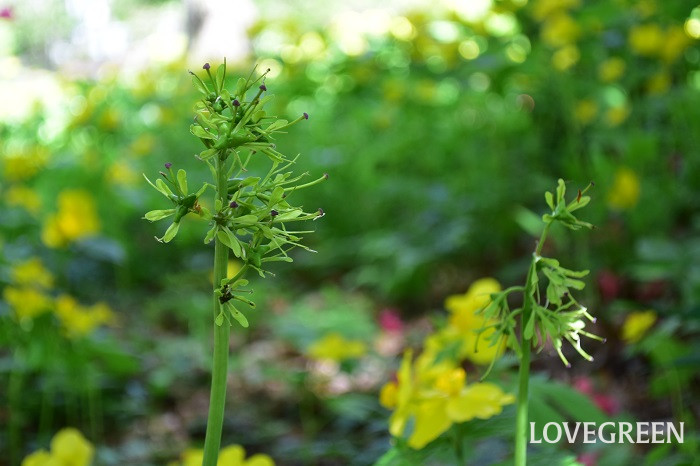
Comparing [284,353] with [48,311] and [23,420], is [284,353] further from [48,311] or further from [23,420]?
[48,311]

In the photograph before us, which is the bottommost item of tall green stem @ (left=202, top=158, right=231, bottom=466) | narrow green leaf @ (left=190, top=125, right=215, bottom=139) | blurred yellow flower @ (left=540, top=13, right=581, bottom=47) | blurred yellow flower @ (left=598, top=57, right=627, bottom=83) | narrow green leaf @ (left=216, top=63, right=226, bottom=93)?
tall green stem @ (left=202, top=158, right=231, bottom=466)

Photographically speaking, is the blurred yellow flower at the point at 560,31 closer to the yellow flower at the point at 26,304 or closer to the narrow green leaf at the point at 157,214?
the yellow flower at the point at 26,304

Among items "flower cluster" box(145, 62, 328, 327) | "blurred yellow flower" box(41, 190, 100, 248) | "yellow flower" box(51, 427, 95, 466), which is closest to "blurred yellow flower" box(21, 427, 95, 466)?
"yellow flower" box(51, 427, 95, 466)

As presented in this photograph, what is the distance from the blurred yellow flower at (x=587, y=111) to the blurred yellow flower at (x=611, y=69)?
0.09 meters

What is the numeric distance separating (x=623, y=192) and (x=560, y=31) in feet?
1.62

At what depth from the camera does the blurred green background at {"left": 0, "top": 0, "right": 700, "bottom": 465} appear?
1.49 metres

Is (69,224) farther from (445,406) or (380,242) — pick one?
(445,406)

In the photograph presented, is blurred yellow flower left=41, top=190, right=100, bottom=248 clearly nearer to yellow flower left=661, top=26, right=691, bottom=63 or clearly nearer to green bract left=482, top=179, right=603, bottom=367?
green bract left=482, top=179, right=603, bottom=367

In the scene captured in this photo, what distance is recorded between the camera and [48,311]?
4.22 ft

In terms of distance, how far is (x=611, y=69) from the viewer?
2387 mm

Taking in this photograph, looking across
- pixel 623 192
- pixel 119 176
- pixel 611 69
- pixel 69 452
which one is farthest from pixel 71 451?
pixel 119 176

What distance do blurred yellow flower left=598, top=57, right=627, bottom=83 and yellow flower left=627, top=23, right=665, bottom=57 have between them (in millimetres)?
218

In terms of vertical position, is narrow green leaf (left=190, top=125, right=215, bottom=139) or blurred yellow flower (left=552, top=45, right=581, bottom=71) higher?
blurred yellow flower (left=552, top=45, right=581, bottom=71)

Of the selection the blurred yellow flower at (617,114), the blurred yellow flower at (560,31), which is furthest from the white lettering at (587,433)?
the blurred yellow flower at (617,114)
